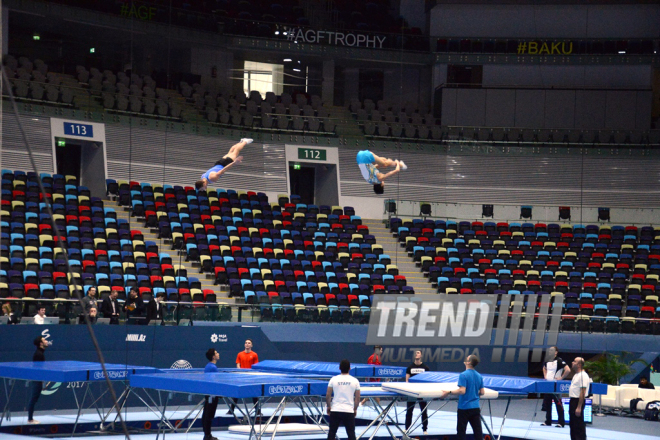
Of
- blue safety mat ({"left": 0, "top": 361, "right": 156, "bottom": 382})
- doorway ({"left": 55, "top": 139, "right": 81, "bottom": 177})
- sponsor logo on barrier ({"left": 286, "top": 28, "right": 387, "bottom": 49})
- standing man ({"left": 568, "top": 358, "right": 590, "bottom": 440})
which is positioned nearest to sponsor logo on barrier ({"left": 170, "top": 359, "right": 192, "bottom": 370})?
blue safety mat ({"left": 0, "top": 361, "right": 156, "bottom": 382})

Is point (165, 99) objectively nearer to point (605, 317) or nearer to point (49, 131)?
point (49, 131)

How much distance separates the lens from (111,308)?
16.6m

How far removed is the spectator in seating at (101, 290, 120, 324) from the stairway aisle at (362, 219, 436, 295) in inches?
431

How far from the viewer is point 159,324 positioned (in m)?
17.3

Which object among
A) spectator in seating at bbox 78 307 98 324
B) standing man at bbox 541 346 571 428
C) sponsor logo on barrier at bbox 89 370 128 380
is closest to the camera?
sponsor logo on barrier at bbox 89 370 128 380

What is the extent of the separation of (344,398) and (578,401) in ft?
13.1

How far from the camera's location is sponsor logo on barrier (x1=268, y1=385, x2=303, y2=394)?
10961 mm

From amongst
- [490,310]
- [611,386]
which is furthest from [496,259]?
[611,386]

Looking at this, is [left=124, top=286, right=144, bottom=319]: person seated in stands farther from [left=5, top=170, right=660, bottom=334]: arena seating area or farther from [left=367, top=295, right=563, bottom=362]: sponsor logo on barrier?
[left=367, top=295, right=563, bottom=362]: sponsor logo on barrier

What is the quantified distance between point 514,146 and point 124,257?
16910 millimetres

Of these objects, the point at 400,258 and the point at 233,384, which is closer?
the point at 233,384

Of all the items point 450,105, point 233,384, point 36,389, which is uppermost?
point 450,105

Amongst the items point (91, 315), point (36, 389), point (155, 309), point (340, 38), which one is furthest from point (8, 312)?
point (340, 38)

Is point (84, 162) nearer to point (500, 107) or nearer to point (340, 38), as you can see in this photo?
point (340, 38)
